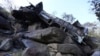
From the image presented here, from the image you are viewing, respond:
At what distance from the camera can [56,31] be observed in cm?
1006

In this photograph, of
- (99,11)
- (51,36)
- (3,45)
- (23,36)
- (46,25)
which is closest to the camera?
(3,45)

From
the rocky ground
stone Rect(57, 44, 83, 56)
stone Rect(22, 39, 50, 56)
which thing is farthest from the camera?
stone Rect(57, 44, 83, 56)

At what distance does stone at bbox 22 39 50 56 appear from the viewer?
8284 mm

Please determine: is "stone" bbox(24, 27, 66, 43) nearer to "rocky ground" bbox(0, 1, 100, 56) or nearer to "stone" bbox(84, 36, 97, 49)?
"rocky ground" bbox(0, 1, 100, 56)

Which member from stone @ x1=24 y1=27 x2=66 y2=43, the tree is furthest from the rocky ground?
the tree

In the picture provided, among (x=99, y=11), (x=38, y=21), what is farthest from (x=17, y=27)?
(x=99, y=11)

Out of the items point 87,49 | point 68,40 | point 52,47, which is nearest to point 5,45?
point 52,47

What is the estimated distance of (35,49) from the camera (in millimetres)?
8609

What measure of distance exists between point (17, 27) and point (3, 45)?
122 inches

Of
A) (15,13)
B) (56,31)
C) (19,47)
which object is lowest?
(19,47)

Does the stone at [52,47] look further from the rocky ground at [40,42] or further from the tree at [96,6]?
the tree at [96,6]

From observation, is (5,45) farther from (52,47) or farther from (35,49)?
(52,47)

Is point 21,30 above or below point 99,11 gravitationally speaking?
below

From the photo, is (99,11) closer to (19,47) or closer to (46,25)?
(46,25)
